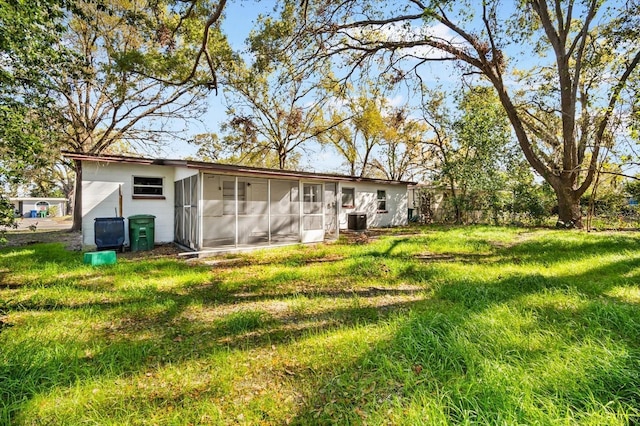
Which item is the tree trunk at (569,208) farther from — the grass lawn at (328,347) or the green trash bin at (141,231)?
the green trash bin at (141,231)

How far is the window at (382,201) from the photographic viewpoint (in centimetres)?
1670

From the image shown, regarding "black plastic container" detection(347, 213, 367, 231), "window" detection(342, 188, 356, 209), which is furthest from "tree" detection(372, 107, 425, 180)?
"black plastic container" detection(347, 213, 367, 231)

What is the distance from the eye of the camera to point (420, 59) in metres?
10.5

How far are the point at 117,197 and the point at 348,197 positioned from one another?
10.3 metres

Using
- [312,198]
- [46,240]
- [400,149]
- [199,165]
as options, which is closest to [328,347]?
[199,165]

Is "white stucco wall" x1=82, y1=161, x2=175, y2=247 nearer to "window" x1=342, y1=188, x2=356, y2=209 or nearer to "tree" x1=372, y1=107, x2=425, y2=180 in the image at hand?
"window" x1=342, y1=188, x2=356, y2=209

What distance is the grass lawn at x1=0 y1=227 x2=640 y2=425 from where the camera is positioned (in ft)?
6.37

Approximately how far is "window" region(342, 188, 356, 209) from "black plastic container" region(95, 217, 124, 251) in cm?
999

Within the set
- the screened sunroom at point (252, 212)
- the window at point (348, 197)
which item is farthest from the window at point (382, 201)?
the screened sunroom at point (252, 212)

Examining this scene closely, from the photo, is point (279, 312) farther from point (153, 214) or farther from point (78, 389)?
point (153, 214)

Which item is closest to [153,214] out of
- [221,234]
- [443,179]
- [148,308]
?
[221,234]

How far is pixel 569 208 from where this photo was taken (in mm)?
11445

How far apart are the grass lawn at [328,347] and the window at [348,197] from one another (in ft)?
32.2

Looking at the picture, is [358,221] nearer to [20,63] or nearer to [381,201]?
[381,201]
